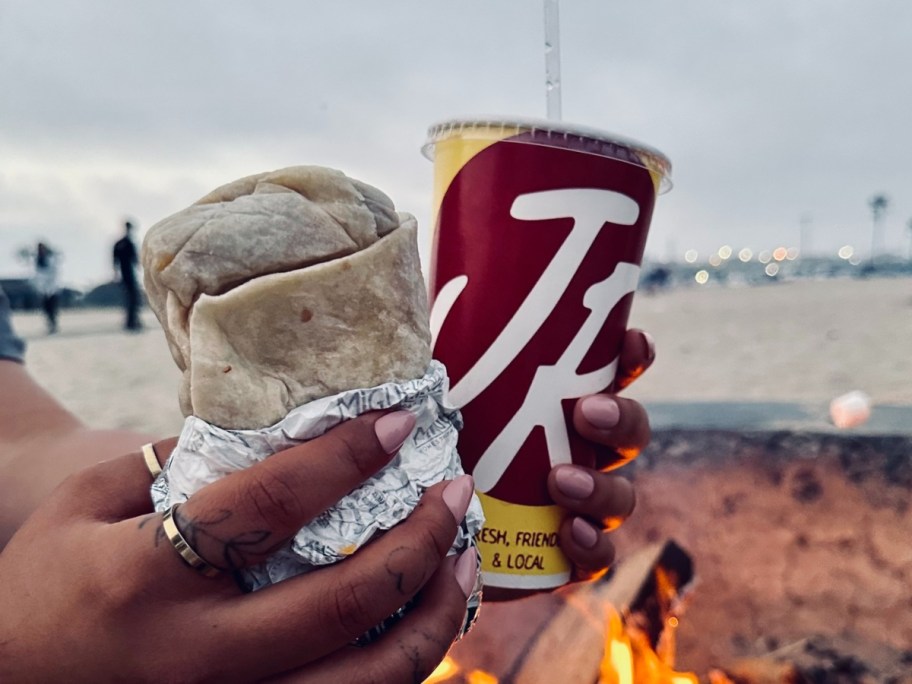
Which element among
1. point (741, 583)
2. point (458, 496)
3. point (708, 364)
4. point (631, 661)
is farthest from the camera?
point (708, 364)

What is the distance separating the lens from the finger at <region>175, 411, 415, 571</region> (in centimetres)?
69

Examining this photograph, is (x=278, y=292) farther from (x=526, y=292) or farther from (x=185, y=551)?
(x=526, y=292)

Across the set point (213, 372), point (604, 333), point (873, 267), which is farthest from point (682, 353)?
point (873, 267)

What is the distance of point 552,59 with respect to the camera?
3.43ft

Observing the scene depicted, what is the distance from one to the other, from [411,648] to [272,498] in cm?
26

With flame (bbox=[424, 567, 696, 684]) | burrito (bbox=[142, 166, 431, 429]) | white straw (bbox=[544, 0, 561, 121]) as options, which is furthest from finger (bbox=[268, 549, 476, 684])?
flame (bbox=[424, 567, 696, 684])

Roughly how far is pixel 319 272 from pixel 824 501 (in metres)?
2.19

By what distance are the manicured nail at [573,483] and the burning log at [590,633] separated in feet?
2.95

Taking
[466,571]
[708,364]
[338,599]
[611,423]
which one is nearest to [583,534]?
[611,423]

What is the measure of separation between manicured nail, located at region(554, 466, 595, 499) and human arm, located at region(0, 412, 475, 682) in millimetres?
364

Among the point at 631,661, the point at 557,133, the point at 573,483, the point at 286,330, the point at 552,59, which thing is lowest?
the point at 631,661

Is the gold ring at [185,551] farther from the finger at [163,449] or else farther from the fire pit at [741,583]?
the fire pit at [741,583]

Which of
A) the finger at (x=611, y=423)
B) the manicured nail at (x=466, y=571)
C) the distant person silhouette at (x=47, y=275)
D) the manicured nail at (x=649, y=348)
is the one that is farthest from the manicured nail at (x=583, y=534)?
the distant person silhouette at (x=47, y=275)

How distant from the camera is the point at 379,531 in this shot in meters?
0.77
